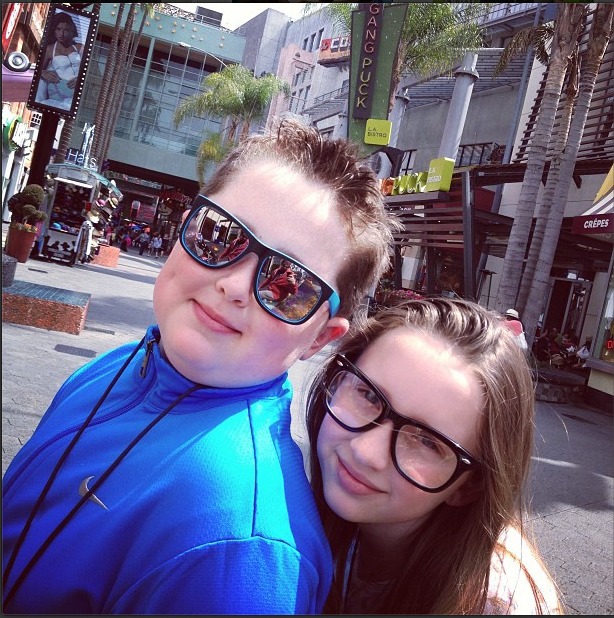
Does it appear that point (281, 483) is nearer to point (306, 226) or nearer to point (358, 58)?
point (306, 226)

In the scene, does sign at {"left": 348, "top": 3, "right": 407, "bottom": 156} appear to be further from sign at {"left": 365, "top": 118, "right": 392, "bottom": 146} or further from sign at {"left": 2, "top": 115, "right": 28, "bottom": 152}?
sign at {"left": 2, "top": 115, "right": 28, "bottom": 152}

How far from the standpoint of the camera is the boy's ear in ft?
3.14

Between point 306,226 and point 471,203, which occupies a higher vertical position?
point 471,203

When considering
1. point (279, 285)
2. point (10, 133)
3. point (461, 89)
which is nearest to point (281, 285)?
point (279, 285)

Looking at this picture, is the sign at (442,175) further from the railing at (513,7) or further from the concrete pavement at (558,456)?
the railing at (513,7)

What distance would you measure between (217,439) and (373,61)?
1800mm

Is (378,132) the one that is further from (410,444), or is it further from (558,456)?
(558,456)

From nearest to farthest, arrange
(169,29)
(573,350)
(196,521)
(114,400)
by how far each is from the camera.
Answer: (196,521), (114,400), (169,29), (573,350)

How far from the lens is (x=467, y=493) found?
1026 mm

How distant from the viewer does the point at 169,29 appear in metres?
1.73

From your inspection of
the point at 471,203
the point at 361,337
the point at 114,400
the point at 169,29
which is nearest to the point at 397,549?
the point at 361,337

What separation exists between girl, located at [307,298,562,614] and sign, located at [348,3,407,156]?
59 centimetres

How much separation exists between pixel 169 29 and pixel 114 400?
1097 millimetres

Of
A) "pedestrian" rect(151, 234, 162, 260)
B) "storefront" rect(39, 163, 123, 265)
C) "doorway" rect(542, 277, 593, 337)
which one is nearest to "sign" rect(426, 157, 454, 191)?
"doorway" rect(542, 277, 593, 337)
